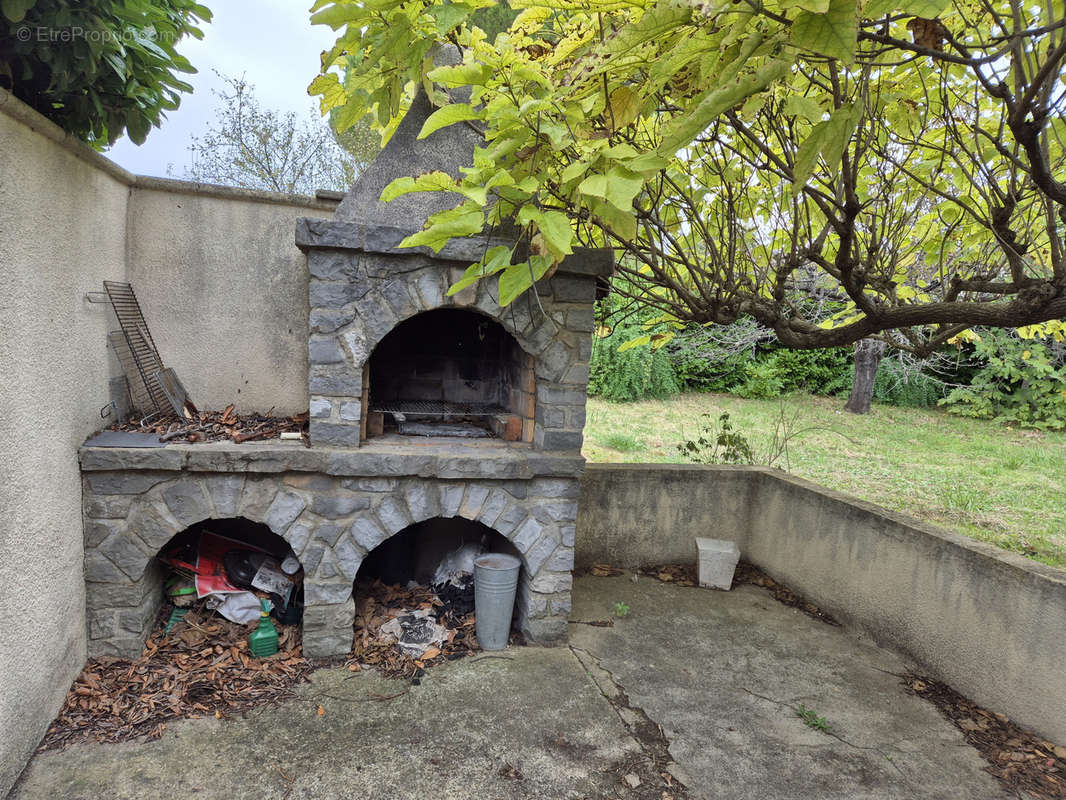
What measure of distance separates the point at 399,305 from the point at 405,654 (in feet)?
6.96

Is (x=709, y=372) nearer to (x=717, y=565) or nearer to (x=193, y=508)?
(x=717, y=565)

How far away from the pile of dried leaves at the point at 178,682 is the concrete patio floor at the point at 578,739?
4.6 inches

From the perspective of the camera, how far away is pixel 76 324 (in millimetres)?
3146

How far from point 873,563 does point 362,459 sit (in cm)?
345

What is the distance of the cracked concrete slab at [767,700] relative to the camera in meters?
2.90

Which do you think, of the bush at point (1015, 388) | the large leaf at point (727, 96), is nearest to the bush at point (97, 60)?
the large leaf at point (727, 96)

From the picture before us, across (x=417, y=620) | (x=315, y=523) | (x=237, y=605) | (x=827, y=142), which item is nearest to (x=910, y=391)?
(x=417, y=620)

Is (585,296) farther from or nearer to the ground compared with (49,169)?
nearer to the ground

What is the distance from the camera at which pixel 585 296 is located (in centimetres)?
371

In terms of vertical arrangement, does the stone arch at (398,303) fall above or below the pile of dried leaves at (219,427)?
above

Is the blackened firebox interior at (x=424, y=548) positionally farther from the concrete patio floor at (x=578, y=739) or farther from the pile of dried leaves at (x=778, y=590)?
the pile of dried leaves at (x=778, y=590)

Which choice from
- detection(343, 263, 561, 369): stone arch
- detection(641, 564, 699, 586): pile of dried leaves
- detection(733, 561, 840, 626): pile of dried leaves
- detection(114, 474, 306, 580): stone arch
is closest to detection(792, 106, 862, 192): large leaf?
detection(343, 263, 561, 369): stone arch

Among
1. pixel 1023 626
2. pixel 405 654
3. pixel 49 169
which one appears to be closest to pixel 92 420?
pixel 49 169

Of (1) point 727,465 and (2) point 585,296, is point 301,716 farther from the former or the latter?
(1) point 727,465
